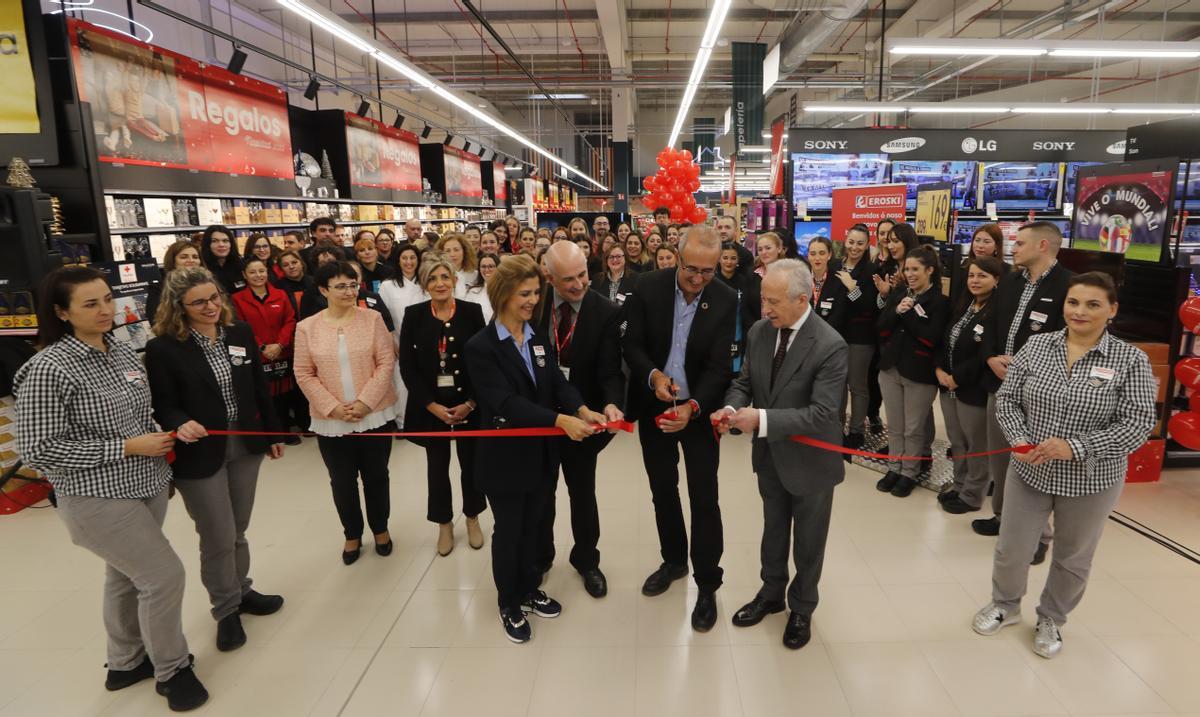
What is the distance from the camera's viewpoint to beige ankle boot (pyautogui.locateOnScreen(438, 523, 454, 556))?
371 centimetres

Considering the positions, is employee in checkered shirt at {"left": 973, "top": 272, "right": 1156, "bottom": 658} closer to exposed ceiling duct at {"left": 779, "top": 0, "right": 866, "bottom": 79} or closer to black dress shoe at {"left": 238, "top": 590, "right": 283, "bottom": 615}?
black dress shoe at {"left": 238, "top": 590, "right": 283, "bottom": 615}

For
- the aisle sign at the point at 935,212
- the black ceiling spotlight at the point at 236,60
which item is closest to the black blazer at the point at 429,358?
the aisle sign at the point at 935,212

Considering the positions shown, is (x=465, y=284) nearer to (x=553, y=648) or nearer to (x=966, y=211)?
(x=553, y=648)

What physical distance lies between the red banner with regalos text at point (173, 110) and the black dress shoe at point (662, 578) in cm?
588

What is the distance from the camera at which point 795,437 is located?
262 centimetres

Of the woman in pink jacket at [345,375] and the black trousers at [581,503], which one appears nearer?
the black trousers at [581,503]

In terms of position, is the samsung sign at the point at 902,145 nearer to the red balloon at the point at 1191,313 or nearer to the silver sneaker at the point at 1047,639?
the red balloon at the point at 1191,313

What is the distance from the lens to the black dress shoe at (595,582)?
10.7 feet

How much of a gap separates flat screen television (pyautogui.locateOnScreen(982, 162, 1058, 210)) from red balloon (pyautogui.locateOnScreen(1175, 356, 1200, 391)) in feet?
23.4

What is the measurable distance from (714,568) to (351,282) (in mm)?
2336

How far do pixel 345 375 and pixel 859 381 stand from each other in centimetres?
390

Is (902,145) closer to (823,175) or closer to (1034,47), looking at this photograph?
(823,175)

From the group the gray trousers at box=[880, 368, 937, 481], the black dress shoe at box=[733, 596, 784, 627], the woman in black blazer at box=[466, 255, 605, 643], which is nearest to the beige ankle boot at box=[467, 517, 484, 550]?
the woman in black blazer at box=[466, 255, 605, 643]

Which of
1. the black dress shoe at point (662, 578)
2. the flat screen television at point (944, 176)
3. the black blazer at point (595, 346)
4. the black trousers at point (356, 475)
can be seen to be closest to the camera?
the black blazer at point (595, 346)
